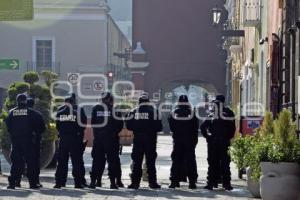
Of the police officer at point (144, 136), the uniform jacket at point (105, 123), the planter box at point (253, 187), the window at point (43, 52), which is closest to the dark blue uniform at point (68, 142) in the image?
the uniform jacket at point (105, 123)

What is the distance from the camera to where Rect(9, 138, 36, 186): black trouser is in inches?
710

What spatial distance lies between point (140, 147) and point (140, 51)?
116 ft

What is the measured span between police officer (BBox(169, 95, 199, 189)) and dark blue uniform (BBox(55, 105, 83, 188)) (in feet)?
6.14

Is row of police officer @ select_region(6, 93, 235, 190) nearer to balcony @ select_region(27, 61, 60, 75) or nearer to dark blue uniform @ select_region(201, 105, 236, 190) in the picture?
dark blue uniform @ select_region(201, 105, 236, 190)

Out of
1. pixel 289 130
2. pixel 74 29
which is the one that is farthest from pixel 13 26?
pixel 289 130

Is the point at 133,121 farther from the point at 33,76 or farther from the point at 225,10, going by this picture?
the point at 225,10

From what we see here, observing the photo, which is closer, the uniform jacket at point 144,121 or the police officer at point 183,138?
the uniform jacket at point 144,121

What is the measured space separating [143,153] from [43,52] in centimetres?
3856

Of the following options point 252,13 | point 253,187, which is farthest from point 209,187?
point 252,13

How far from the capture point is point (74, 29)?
56312mm

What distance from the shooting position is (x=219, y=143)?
18.0m

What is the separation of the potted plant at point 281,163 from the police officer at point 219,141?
9.53ft

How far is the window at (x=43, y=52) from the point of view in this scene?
56.0m

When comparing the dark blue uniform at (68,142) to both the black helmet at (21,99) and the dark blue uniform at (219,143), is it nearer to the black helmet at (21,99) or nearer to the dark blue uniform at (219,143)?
the black helmet at (21,99)
